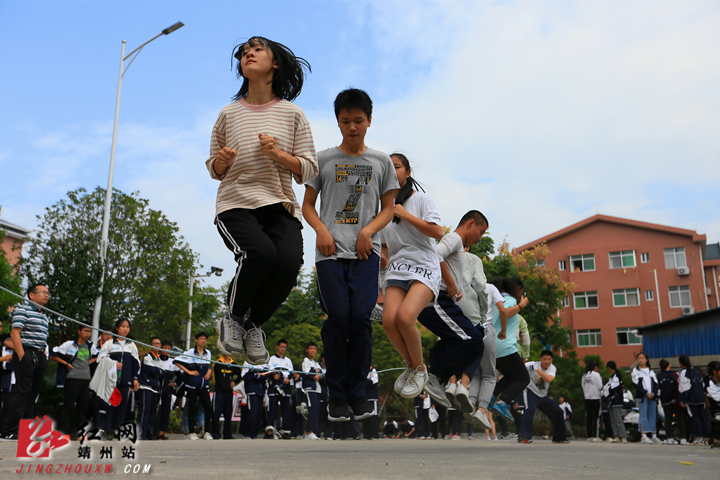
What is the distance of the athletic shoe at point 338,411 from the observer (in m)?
4.84

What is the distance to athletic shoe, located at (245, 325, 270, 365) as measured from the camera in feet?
16.4

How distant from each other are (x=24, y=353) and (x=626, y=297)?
4957cm

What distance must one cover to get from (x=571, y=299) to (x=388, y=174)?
50.4 metres

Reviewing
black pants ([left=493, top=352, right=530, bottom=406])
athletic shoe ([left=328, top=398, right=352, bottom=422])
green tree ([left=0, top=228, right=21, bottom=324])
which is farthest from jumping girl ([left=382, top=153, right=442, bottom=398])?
green tree ([left=0, top=228, right=21, bottom=324])

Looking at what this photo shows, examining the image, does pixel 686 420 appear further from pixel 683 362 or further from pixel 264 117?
pixel 264 117

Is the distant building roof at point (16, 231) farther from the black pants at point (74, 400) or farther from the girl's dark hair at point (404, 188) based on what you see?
the girl's dark hair at point (404, 188)

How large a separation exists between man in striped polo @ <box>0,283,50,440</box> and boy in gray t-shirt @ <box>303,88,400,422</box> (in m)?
5.55

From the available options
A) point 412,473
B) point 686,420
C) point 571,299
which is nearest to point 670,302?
point 571,299

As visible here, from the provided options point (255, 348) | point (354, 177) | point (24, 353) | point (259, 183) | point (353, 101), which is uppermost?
point (353, 101)

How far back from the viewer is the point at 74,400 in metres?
10.5

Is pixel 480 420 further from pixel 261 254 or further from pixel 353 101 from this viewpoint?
pixel 353 101

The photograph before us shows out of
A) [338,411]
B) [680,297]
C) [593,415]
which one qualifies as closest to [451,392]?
[338,411]

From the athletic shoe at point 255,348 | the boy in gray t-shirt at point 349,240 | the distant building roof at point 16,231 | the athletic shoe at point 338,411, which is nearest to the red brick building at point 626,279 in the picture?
the distant building roof at point 16,231

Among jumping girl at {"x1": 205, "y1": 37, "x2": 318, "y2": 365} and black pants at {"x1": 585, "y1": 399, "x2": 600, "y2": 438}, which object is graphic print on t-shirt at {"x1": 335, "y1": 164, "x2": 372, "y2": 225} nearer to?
jumping girl at {"x1": 205, "y1": 37, "x2": 318, "y2": 365}
